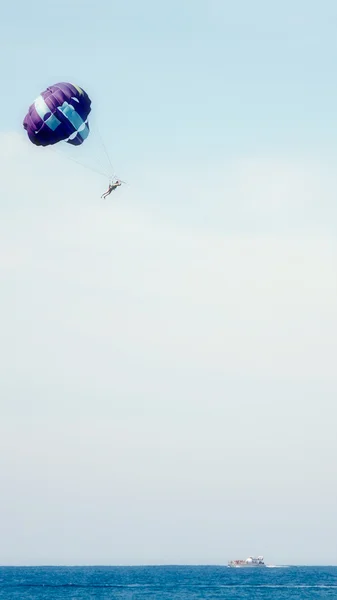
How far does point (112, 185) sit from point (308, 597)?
304 feet

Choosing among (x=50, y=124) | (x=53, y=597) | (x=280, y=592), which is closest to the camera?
(x=50, y=124)

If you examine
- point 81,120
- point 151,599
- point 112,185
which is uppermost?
point 81,120

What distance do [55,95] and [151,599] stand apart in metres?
89.6

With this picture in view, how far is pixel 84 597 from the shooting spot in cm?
12062

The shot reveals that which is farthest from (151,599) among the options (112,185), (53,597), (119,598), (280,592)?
(112,185)

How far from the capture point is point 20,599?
120 metres

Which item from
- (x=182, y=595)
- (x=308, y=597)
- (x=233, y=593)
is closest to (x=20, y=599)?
(x=182, y=595)

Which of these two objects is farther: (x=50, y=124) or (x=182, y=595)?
(x=182, y=595)

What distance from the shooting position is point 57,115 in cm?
4138

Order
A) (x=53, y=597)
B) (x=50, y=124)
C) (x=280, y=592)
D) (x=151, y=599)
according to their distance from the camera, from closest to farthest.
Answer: (x=50, y=124), (x=151, y=599), (x=53, y=597), (x=280, y=592)

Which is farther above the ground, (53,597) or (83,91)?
(83,91)

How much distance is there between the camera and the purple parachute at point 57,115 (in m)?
41.4

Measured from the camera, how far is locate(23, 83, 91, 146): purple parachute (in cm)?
4144

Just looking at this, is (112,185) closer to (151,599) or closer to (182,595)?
(151,599)
